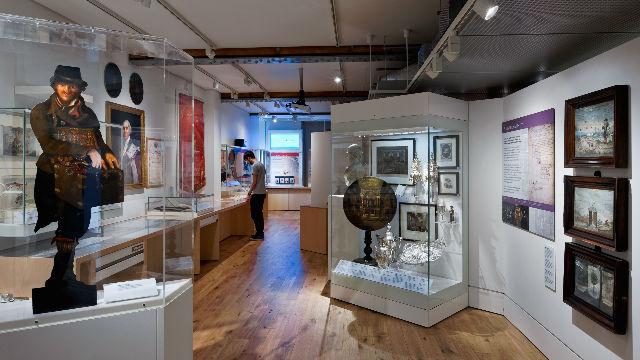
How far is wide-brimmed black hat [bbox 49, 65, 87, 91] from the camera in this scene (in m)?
1.92

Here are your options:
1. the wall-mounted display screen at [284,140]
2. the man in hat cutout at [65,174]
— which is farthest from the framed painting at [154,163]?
the wall-mounted display screen at [284,140]

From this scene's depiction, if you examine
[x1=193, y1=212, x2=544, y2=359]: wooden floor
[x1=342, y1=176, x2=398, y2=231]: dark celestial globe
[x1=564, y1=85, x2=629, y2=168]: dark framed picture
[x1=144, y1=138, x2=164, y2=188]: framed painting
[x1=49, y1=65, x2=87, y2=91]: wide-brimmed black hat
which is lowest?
[x1=193, y1=212, x2=544, y2=359]: wooden floor

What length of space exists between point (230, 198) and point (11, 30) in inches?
272

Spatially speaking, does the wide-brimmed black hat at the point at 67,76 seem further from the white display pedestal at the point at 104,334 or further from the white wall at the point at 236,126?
the white wall at the point at 236,126

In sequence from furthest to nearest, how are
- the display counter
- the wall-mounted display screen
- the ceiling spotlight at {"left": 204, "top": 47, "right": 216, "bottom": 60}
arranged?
the wall-mounted display screen
the display counter
the ceiling spotlight at {"left": 204, "top": 47, "right": 216, "bottom": 60}

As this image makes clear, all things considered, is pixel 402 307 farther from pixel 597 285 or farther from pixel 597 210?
pixel 597 210

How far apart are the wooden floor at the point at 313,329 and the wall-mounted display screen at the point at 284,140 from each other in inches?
335

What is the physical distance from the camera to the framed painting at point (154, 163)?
221 centimetres

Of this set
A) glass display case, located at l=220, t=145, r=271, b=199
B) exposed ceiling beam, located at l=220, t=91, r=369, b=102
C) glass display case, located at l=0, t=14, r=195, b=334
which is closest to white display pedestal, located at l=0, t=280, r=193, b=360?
glass display case, located at l=0, t=14, r=195, b=334

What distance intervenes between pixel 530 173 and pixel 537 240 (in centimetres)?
59

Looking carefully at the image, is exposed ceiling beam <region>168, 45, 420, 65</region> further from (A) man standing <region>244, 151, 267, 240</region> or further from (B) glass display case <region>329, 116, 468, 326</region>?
(A) man standing <region>244, 151, 267, 240</region>

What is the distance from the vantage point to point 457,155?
14.1 ft


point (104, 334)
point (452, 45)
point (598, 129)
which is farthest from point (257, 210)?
point (598, 129)

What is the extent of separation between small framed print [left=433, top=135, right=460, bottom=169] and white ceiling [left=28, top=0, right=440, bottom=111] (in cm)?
127
